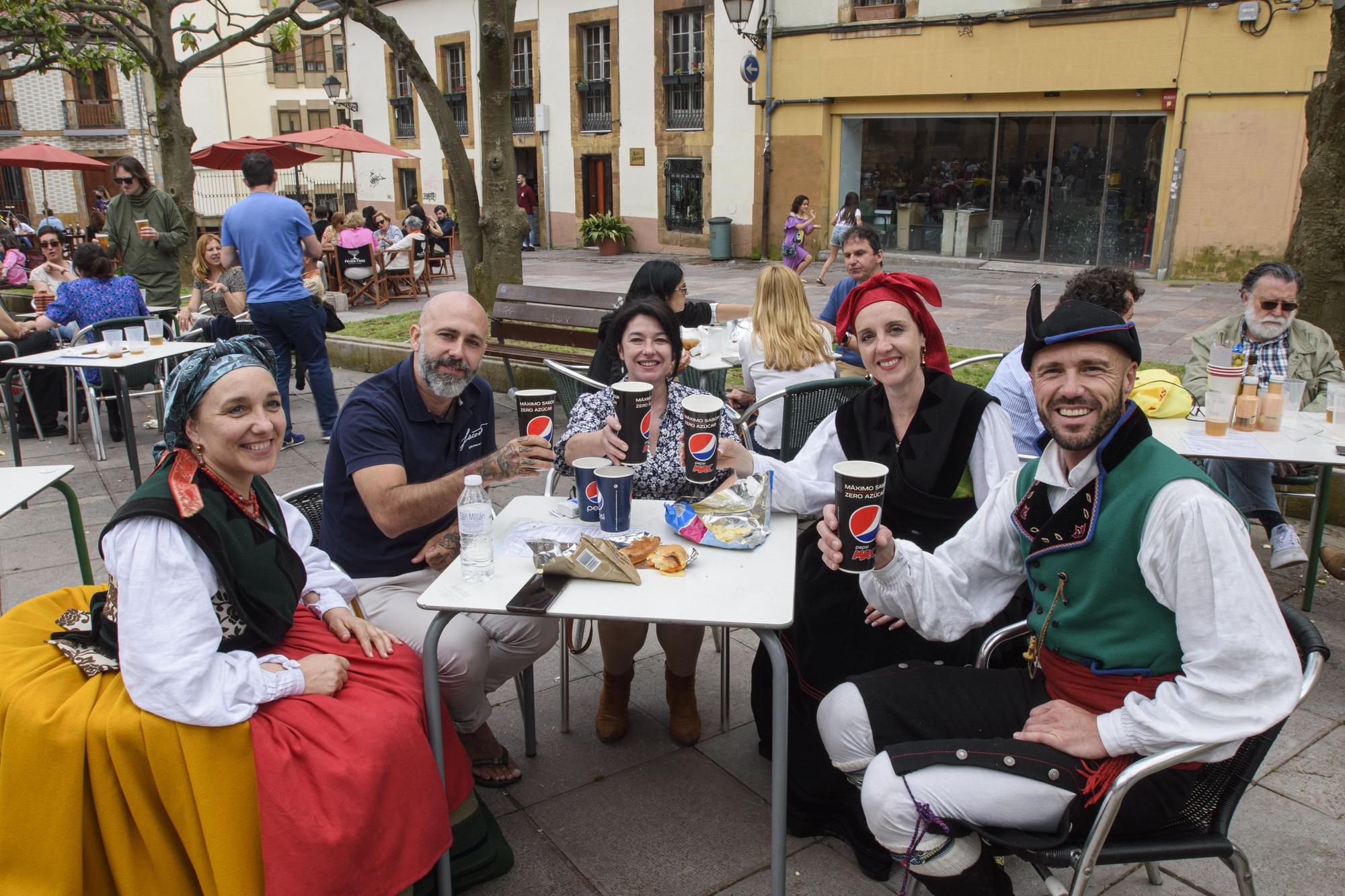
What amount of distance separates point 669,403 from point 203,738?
1.71 metres

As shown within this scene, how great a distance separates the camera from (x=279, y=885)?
6.10 ft

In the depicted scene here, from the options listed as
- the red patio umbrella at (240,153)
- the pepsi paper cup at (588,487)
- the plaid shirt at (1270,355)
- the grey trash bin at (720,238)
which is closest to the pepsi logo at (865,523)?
the pepsi paper cup at (588,487)

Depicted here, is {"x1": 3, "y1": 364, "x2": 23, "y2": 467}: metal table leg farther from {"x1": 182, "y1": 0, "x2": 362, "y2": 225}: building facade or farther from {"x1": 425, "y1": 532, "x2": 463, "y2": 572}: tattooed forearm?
{"x1": 182, "y1": 0, "x2": 362, "y2": 225}: building facade

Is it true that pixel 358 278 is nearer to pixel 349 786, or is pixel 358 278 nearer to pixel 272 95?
pixel 349 786

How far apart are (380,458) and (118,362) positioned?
12.5 feet

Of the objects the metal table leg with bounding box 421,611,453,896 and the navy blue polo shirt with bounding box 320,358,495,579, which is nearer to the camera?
the metal table leg with bounding box 421,611,453,896

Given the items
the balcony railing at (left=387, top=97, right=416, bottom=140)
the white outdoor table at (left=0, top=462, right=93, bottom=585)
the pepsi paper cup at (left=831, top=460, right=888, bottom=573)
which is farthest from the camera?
the balcony railing at (left=387, top=97, right=416, bottom=140)

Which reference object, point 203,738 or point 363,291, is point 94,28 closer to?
point 363,291

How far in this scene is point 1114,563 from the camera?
1886 mm

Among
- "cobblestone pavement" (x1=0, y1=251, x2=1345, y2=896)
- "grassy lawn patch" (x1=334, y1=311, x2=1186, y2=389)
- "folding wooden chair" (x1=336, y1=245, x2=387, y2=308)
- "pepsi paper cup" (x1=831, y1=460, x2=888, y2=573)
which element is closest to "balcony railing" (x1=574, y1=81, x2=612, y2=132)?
"folding wooden chair" (x1=336, y1=245, x2=387, y2=308)

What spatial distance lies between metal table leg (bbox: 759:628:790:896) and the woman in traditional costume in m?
0.76

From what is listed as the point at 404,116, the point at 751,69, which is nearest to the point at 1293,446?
the point at 751,69

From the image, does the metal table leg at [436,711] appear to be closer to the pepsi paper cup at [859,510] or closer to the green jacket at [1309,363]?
the pepsi paper cup at [859,510]

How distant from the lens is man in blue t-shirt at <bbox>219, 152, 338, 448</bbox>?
639 centimetres
